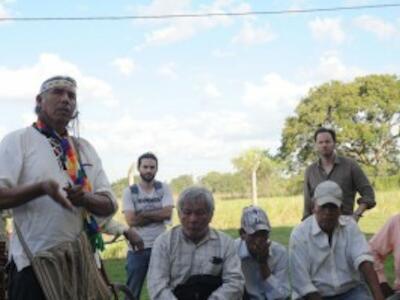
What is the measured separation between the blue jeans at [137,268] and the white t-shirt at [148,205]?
0.13 metres

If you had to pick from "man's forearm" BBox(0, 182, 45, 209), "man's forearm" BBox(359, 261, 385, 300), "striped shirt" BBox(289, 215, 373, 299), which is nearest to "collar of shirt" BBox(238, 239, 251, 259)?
"striped shirt" BBox(289, 215, 373, 299)

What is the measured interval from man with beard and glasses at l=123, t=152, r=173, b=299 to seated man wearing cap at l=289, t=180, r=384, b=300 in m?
2.22

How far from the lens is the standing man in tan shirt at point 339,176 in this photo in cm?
576

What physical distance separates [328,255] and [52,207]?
86.4 inches

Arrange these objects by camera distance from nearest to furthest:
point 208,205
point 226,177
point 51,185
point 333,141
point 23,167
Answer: point 51,185
point 23,167
point 208,205
point 333,141
point 226,177

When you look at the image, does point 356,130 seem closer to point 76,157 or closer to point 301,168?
point 301,168

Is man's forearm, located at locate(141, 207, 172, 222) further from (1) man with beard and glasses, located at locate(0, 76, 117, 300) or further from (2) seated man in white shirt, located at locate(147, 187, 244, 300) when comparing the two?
(1) man with beard and glasses, located at locate(0, 76, 117, 300)

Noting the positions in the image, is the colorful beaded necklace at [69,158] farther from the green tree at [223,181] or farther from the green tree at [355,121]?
the green tree at [223,181]

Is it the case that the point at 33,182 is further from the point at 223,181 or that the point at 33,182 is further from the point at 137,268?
the point at 223,181

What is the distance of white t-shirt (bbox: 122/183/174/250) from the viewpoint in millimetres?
6312

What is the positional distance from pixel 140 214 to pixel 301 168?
4056 centimetres

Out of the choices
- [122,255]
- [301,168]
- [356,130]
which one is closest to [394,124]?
[356,130]

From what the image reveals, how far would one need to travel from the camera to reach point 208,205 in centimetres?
374

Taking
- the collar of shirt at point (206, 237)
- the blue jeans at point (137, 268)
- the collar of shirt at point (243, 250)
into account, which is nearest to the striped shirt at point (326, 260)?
the collar of shirt at point (243, 250)
